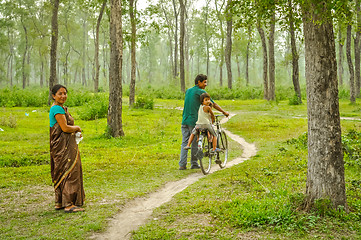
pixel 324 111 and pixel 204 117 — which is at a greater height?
pixel 324 111

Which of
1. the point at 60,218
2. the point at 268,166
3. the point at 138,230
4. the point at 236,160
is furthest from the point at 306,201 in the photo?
the point at 236,160

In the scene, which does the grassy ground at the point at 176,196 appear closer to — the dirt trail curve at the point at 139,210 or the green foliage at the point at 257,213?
the green foliage at the point at 257,213

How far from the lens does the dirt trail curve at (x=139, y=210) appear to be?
16.5 ft

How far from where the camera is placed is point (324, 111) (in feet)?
16.9

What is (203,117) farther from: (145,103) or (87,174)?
(145,103)

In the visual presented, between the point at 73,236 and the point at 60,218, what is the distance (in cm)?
87

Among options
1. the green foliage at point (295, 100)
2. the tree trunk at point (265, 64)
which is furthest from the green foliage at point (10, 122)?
the tree trunk at point (265, 64)

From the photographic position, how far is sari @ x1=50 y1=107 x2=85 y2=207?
5.88 metres

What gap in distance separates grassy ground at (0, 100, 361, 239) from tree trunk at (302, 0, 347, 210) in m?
0.40

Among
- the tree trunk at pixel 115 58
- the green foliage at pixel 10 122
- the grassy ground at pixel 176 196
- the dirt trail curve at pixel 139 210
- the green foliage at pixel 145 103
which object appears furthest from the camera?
the green foliage at pixel 145 103

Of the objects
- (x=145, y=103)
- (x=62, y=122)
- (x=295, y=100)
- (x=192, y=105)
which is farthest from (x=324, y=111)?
(x=295, y=100)

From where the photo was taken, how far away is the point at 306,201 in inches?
213

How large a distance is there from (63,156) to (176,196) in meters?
2.17

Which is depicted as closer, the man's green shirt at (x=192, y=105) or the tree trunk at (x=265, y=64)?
the man's green shirt at (x=192, y=105)
